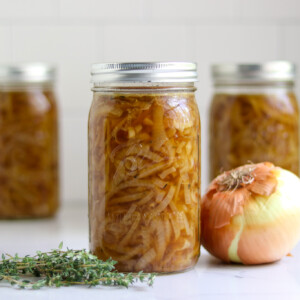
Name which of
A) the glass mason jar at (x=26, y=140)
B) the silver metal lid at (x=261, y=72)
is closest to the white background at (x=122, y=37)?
the glass mason jar at (x=26, y=140)

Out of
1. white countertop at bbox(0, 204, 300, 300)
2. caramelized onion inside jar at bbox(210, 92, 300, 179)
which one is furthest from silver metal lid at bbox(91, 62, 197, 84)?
caramelized onion inside jar at bbox(210, 92, 300, 179)

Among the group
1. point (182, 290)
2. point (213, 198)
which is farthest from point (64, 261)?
point (213, 198)

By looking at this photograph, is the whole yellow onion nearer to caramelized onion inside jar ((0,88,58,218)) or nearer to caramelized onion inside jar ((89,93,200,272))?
caramelized onion inside jar ((89,93,200,272))

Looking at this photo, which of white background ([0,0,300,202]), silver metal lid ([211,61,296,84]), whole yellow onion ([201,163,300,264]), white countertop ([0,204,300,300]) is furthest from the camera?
white background ([0,0,300,202])

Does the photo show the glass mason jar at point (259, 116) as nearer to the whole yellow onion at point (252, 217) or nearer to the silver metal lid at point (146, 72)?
the whole yellow onion at point (252, 217)

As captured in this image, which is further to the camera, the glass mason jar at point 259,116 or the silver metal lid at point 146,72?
the glass mason jar at point 259,116

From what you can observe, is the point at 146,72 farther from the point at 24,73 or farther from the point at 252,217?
the point at 24,73
